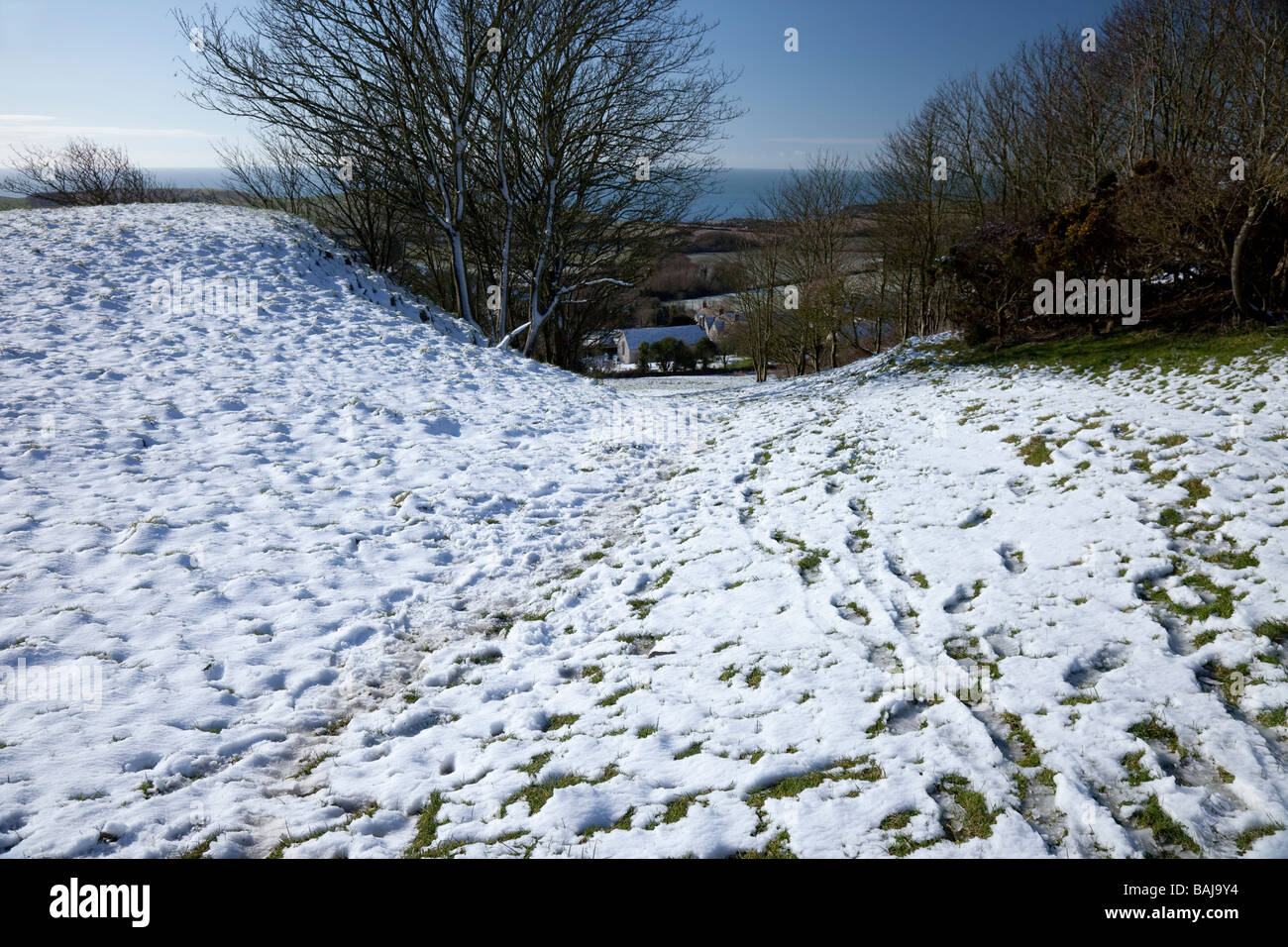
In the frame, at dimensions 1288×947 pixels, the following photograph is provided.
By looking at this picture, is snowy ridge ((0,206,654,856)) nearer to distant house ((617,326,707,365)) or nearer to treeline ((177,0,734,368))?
treeline ((177,0,734,368))

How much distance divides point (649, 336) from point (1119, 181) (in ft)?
134

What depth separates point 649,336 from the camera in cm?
5169

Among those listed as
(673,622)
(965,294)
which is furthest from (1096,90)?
(673,622)

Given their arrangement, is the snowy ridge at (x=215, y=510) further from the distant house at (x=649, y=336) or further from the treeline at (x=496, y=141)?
the distant house at (x=649, y=336)

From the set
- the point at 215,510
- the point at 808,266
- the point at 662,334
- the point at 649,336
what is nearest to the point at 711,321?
the point at 662,334

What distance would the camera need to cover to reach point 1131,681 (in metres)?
3.57

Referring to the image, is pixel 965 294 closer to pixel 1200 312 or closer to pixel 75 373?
pixel 1200 312

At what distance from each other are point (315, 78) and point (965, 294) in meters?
14.5

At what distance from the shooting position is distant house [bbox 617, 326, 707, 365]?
4709 cm

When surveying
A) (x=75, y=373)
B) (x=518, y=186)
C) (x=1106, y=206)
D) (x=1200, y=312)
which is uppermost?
(x=518, y=186)

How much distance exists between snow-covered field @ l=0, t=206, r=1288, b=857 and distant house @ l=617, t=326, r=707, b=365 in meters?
38.5

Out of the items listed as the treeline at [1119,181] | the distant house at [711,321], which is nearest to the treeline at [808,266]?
the treeline at [1119,181]

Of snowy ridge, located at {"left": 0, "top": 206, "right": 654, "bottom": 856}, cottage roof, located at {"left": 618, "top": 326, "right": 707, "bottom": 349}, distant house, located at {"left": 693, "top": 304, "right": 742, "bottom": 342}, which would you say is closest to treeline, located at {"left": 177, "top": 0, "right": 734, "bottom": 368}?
snowy ridge, located at {"left": 0, "top": 206, "right": 654, "bottom": 856}

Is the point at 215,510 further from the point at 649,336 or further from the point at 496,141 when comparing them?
the point at 649,336
